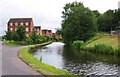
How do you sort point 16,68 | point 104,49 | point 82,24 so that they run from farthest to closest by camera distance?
point 82,24 → point 104,49 → point 16,68

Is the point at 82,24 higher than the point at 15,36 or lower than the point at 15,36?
higher

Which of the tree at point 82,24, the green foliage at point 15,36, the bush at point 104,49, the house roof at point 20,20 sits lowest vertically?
the bush at point 104,49

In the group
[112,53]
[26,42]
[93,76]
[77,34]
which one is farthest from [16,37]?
[93,76]

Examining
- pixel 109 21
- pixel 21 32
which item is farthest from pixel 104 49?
pixel 109 21

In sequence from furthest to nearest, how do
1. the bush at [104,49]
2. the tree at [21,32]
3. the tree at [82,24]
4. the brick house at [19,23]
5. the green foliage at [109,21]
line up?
1. the brick house at [19,23]
2. the green foliage at [109,21]
3. the tree at [82,24]
4. the tree at [21,32]
5. the bush at [104,49]

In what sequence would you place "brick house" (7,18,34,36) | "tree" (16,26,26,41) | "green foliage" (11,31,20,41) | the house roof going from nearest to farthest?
"green foliage" (11,31,20,41) < "tree" (16,26,26,41) < "brick house" (7,18,34,36) < the house roof

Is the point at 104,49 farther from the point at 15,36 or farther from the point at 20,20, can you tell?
the point at 20,20

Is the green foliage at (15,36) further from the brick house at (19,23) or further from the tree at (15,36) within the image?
the brick house at (19,23)

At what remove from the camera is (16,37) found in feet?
246

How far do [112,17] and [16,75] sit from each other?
83.7 m

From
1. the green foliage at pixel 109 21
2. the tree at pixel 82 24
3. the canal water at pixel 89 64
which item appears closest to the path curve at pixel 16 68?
the canal water at pixel 89 64

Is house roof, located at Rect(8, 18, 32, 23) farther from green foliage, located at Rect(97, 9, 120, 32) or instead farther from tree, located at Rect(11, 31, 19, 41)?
tree, located at Rect(11, 31, 19, 41)

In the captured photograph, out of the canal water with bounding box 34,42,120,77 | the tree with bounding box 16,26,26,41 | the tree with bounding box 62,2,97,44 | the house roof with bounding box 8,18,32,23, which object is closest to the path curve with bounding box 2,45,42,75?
the canal water with bounding box 34,42,120,77

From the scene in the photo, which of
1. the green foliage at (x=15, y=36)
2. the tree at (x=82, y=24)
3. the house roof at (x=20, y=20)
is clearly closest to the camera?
the green foliage at (x=15, y=36)
